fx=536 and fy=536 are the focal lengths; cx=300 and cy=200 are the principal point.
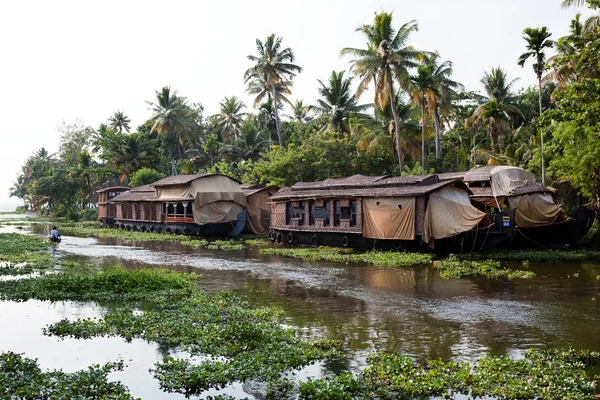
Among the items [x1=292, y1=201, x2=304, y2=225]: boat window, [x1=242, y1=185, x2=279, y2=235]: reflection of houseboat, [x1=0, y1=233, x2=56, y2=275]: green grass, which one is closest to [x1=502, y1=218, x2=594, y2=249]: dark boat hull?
[x1=292, y1=201, x2=304, y2=225]: boat window

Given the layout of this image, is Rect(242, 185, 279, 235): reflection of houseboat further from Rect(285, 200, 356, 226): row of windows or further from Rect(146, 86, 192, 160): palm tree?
Rect(146, 86, 192, 160): palm tree

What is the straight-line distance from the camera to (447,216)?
20.2 m

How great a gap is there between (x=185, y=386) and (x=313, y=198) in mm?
18478

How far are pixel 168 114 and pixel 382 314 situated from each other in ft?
148

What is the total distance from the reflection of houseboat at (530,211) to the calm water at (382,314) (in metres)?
4.01

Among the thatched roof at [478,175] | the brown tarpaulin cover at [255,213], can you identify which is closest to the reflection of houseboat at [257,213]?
the brown tarpaulin cover at [255,213]

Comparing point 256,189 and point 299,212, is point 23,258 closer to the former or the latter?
point 299,212

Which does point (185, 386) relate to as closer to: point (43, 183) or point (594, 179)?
point (594, 179)

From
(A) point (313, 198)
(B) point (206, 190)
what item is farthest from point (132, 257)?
(B) point (206, 190)

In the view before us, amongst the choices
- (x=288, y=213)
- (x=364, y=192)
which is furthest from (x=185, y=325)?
(x=288, y=213)

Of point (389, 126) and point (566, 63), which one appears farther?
point (389, 126)

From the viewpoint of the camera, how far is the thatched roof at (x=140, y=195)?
3838 cm

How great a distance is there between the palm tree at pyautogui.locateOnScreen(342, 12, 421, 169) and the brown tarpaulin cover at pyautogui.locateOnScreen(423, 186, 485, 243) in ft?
35.8

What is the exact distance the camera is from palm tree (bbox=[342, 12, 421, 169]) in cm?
3141
